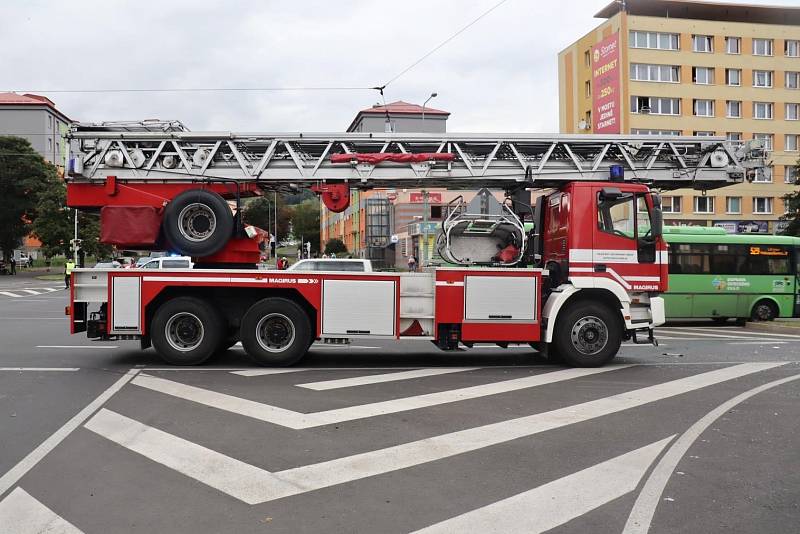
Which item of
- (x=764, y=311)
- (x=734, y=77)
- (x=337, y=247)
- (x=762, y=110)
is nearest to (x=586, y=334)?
(x=764, y=311)

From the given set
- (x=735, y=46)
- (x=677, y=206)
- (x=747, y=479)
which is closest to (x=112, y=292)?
(x=747, y=479)

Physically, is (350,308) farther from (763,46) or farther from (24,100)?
(24,100)

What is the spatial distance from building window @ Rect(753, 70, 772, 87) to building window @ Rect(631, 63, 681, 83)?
705 cm

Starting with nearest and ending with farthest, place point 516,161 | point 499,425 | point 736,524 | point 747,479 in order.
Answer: point 736,524 < point 747,479 < point 499,425 < point 516,161

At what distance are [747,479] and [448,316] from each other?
221 inches

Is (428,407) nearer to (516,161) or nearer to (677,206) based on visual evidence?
(516,161)

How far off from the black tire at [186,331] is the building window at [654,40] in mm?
49247

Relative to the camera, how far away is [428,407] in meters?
7.79

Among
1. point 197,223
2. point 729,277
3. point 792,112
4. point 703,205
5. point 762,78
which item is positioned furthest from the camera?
point 792,112

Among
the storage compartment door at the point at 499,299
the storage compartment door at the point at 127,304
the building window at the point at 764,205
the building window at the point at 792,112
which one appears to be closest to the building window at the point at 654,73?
the building window at the point at 792,112

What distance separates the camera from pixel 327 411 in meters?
7.49

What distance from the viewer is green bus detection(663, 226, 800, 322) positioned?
2012 centimetres

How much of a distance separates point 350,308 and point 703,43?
5326 centimetres

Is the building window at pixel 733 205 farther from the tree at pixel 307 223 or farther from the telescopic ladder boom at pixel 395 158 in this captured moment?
the tree at pixel 307 223
